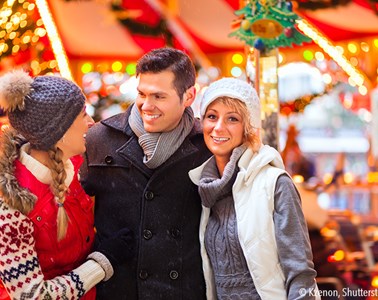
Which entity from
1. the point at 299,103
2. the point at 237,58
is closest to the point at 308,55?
the point at 299,103

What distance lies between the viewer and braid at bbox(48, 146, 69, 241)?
2467 mm

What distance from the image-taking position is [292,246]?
244 centimetres

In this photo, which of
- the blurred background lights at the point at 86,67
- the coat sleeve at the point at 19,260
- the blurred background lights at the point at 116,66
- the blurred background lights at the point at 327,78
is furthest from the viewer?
the blurred background lights at the point at 327,78

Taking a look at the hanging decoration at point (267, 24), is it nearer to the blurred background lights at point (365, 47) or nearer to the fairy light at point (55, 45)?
the fairy light at point (55, 45)

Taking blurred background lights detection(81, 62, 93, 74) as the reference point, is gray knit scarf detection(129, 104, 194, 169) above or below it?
above

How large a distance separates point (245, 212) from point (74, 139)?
0.66 m

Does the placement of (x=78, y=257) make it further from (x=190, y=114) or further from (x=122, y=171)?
(x=190, y=114)

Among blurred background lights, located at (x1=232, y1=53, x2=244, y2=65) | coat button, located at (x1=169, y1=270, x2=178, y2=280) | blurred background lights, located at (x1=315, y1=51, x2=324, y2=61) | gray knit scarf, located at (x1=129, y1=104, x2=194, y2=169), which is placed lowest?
blurred background lights, located at (x1=315, y1=51, x2=324, y2=61)

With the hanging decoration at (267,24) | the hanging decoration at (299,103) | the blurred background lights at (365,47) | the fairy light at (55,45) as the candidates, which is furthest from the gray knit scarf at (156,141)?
the hanging decoration at (299,103)

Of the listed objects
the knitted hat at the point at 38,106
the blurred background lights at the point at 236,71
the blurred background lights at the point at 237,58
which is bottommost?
the blurred background lights at the point at 236,71

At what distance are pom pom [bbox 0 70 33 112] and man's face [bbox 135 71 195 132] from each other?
0.48 meters

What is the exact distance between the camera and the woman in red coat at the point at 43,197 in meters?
2.33

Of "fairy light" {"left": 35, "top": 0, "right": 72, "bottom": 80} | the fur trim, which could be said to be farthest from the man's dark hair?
"fairy light" {"left": 35, "top": 0, "right": 72, "bottom": 80}

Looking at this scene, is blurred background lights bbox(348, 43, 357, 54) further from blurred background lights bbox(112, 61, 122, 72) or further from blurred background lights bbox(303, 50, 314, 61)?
blurred background lights bbox(112, 61, 122, 72)
